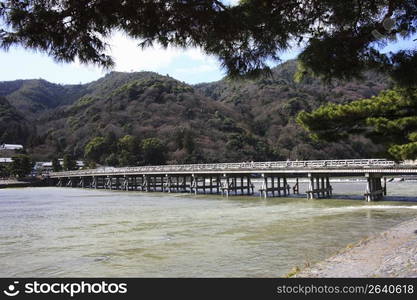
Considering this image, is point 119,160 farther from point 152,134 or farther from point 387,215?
point 387,215

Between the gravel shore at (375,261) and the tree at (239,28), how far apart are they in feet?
10.6

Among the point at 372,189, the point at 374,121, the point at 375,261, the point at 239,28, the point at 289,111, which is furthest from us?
the point at 289,111

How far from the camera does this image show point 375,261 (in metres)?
8.20

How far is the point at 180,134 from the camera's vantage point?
85875 millimetres

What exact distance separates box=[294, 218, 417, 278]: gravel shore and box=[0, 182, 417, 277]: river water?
61.3 inches

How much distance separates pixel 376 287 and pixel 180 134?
80782 millimetres

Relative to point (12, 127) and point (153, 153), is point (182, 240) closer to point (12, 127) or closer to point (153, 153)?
point (153, 153)

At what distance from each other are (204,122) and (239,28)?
322 feet

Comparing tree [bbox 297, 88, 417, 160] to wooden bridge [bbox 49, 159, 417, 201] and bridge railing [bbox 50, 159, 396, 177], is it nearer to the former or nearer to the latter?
wooden bridge [bbox 49, 159, 417, 201]

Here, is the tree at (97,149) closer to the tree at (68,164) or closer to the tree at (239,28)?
the tree at (68,164)

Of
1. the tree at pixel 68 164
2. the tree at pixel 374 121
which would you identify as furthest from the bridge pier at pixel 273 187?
the tree at pixel 68 164

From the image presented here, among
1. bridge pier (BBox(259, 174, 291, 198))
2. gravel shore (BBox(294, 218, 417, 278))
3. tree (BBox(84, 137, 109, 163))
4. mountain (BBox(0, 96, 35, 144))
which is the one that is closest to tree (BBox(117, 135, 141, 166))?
tree (BBox(84, 137, 109, 163))

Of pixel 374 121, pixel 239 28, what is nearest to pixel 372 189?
pixel 374 121

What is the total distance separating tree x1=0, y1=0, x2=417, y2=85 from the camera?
17.3 feet
